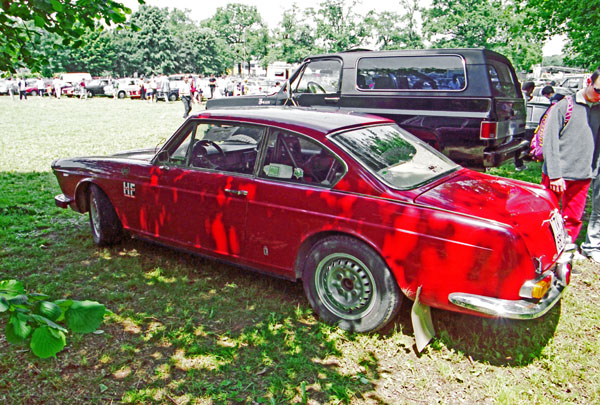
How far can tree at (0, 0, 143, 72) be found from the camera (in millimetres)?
3881

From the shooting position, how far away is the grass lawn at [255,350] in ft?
9.67

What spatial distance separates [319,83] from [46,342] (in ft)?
23.5

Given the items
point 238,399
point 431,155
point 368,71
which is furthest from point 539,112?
point 238,399

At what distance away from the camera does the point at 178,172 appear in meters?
4.37

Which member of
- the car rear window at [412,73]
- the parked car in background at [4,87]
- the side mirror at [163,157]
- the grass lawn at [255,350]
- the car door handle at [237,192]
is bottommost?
the grass lawn at [255,350]

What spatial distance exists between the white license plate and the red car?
0.02 m

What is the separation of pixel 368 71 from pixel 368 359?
5.35m

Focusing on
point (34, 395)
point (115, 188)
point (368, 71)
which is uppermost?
point (368, 71)

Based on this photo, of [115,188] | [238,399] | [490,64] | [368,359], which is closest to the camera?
[238,399]

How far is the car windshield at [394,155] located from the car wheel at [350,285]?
1.92ft

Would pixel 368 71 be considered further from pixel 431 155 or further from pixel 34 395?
pixel 34 395

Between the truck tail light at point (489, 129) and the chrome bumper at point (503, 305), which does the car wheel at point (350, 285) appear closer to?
the chrome bumper at point (503, 305)

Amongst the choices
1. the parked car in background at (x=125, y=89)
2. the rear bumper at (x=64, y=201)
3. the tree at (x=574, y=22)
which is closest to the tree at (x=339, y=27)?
the parked car in background at (x=125, y=89)

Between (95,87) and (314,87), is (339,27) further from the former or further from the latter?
(314,87)
